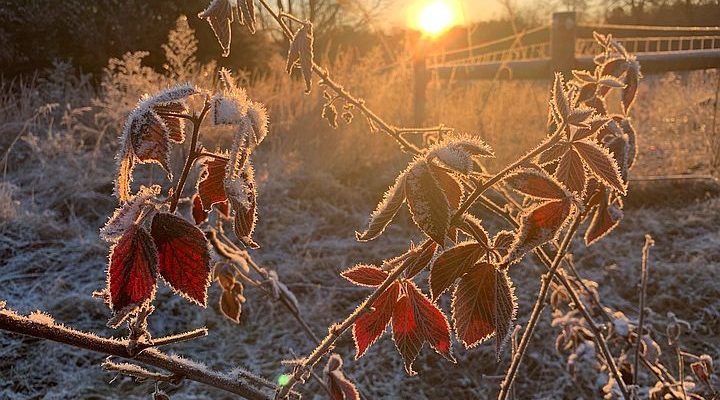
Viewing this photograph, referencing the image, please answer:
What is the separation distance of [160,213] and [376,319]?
249 millimetres

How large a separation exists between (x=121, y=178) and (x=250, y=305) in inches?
93.1

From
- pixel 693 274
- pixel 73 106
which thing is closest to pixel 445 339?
pixel 693 274

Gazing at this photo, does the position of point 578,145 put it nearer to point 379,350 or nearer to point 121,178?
point 121,178

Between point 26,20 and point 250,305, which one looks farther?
point 26,20

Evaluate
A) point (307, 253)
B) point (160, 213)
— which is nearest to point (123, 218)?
point (160, 213)

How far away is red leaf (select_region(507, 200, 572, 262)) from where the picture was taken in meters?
0.46

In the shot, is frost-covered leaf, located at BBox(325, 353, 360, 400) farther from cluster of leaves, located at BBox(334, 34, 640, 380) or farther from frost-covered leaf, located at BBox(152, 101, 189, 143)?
frost-covered leaf, located at BBox(152, 101, 189, 143)

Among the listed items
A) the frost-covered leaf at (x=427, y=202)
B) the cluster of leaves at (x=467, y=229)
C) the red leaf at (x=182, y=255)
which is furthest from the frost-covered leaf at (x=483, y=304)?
the red leaf at (x=182, y=255)

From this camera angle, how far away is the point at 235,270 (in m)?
1.15

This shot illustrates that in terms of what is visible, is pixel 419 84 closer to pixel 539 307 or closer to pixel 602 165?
pixel 539 307

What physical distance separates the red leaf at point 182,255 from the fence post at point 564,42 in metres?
4.79

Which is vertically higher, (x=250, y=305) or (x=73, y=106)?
(x=73, y=106)

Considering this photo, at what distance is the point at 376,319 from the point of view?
2.05 feet

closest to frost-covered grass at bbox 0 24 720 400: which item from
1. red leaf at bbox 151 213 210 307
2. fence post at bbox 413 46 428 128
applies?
fence post at bbox 413 46 428 128
